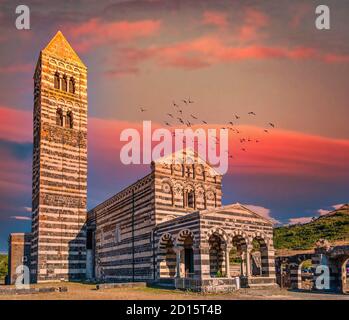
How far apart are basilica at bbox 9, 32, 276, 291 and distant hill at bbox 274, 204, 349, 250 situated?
29465 mm

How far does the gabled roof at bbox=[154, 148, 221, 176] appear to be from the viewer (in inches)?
1368

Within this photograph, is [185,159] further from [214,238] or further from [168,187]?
[214,238]

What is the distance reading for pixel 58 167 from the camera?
44.2 meters

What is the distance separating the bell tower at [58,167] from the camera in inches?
1662

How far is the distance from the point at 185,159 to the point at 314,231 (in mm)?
49096

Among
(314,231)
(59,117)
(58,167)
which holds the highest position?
(59,117)

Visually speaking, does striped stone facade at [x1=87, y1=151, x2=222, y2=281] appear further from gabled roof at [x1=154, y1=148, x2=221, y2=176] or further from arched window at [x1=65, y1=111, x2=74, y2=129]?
arched window at [x1=65, y1=111, x2=74, y2=129]


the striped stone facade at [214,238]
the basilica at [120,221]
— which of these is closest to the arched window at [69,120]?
the basilica at [120,221]

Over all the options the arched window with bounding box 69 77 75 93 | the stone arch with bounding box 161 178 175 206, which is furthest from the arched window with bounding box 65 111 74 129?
the stone arch with bounding box 161 178 175 206

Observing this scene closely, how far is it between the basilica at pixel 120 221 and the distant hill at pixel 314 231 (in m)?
29.5

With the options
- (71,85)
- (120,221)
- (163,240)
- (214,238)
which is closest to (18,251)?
(120,221)

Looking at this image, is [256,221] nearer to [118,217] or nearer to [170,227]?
[170,227]

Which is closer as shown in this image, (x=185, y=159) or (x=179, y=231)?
(x=179, y=231)
